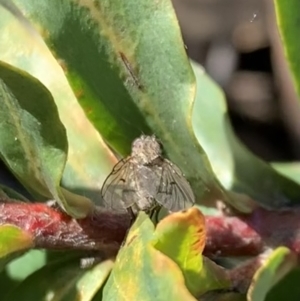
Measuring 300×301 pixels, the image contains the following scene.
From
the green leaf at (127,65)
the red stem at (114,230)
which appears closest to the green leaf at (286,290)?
the red stem at (114,230)

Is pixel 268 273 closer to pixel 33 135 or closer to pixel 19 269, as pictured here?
pixel 33 135

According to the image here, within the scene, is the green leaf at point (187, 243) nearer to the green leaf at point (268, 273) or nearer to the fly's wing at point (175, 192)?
the green leaf at point (268, 273)

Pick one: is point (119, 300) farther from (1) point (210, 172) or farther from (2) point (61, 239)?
(1) point (210, 172)

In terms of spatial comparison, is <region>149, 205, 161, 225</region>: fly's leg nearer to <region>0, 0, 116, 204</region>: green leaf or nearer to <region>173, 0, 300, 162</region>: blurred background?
<region>0, 0, 116, 204</region>: green leaf

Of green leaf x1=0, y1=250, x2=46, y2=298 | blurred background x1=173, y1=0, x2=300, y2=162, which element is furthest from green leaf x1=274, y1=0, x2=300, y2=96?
blurred background x1=173, y1=0, x2=300, y2=162

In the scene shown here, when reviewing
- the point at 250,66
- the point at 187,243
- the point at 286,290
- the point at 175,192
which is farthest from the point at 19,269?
the point at 250,66
